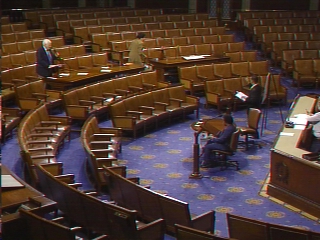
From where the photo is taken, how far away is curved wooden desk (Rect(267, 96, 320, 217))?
18.3 ft

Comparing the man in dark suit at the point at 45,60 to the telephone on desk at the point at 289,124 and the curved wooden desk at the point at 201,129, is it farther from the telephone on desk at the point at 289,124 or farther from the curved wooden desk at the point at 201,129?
the telephone on desk at the point at 289,124

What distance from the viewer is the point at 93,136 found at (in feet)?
22.8

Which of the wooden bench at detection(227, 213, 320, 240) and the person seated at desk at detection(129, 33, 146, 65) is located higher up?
the person seated at desk at detection(129, 33, 146, 65)

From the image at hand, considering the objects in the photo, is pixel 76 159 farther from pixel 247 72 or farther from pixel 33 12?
pixel 33 12

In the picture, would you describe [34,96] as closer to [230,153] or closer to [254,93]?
[230,153]

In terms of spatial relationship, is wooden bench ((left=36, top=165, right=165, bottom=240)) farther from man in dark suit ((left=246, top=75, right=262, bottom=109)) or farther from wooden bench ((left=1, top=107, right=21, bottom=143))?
man in dark suit ((left=246, top=75, right=262, bottom=109))

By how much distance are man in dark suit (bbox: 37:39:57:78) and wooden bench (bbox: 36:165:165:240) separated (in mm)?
4198

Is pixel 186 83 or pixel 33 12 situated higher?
pixel 33 12

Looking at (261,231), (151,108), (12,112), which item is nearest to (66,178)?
(261,231)

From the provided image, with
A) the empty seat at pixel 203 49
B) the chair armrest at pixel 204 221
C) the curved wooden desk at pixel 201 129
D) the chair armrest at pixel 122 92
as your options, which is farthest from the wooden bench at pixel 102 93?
the chair armrest at pixel 204 221

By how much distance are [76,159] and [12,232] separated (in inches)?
111

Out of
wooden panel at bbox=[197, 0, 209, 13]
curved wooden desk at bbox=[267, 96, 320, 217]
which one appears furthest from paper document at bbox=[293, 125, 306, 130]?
wooden panel at bbox=[197, 0, 209, 13]

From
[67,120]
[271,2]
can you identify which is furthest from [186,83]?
[271,2]

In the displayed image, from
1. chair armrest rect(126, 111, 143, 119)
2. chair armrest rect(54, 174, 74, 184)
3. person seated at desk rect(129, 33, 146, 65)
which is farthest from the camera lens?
person seated at desk rect(129, 33, 146, 65)
